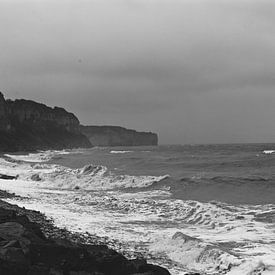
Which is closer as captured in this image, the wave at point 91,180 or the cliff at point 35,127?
the wave at point 91,180

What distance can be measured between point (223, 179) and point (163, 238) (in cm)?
1513

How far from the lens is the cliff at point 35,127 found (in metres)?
111

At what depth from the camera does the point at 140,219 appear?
1559cm

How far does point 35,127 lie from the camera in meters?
146

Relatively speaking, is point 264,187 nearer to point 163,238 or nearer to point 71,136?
point 163,238

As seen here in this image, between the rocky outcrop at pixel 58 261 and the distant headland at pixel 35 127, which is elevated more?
the distant headland at pixel 35 127

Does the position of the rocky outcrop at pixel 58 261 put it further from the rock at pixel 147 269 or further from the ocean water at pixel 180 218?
the ocean water at pixel 180 218

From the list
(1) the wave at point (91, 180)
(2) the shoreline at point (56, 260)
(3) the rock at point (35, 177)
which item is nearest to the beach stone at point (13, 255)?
(2) the shoreline at point (56, 260)

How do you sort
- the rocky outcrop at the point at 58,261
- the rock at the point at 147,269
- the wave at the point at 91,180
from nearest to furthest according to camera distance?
the rocky outcrop at the point at 58,261
the rock at the point at 147,269
the wave at the point at 91,180

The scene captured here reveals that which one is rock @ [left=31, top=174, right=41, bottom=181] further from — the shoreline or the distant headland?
the distant headland

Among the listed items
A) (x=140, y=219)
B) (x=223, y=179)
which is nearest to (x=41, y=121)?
(x=223, y=179)

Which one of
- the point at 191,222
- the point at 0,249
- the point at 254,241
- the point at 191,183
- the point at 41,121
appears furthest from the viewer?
the point at 41,121

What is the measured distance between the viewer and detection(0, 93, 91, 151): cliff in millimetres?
110688

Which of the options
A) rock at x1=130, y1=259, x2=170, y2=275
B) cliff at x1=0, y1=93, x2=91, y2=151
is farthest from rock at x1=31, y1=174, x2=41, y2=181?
cliff at x1=0, y1=93, x2=91, y2=151
